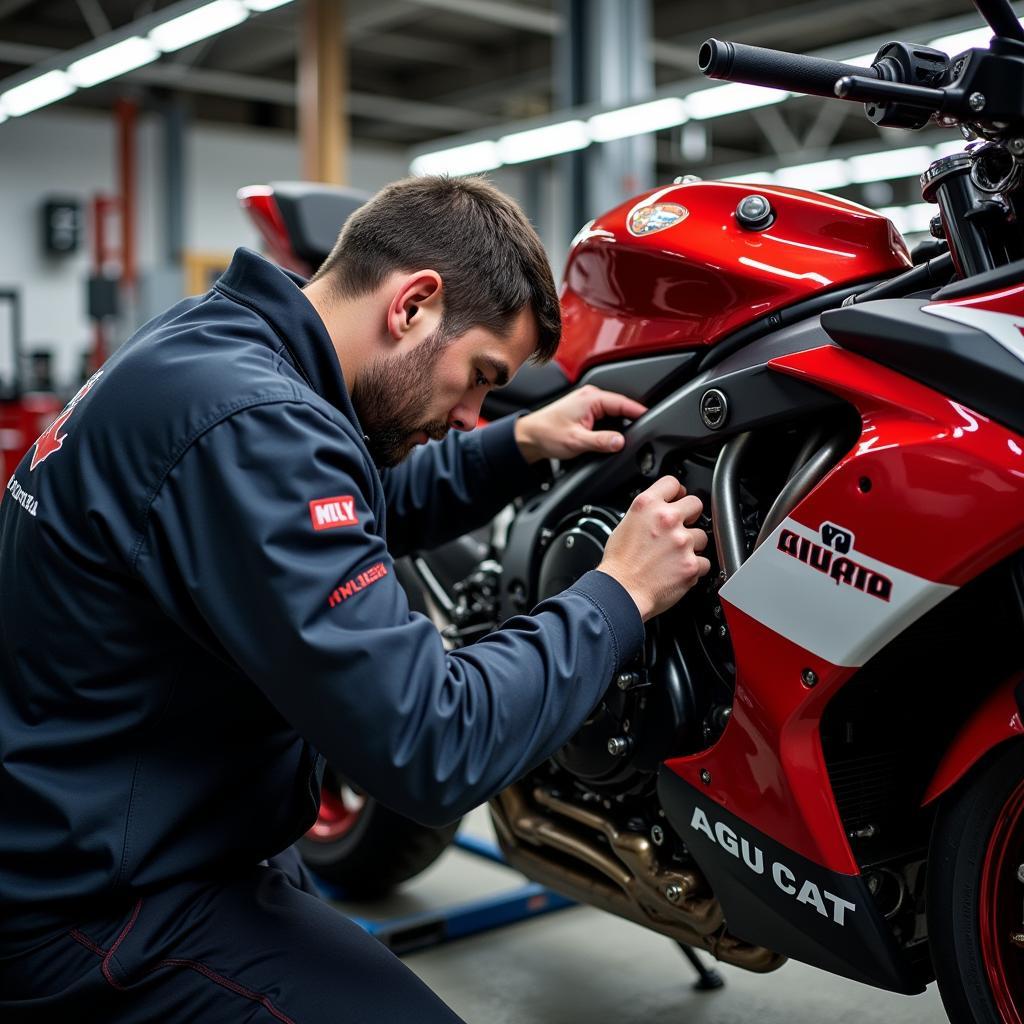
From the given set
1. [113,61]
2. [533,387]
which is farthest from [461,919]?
[113,61]

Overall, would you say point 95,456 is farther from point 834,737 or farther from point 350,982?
point 834,737

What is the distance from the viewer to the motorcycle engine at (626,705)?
1394 mm

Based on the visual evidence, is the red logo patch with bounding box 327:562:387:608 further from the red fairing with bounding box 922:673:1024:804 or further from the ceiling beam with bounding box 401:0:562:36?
the ceiling beam with bounding box 401:0:562:36

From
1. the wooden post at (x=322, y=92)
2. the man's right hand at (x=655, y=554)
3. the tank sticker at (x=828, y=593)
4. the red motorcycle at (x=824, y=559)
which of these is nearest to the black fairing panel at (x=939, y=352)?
the red motorcycle at (x=824, y=559)

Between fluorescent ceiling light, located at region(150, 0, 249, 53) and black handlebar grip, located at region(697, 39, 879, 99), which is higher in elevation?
fluorescent ceiling light, located at region(150, 0, 249, 53)

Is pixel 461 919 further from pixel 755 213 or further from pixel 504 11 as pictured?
pixel 504 11

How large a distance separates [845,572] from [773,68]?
0.46 metres

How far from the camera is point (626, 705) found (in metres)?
1.43

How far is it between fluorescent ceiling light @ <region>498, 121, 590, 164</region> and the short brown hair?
473 cm

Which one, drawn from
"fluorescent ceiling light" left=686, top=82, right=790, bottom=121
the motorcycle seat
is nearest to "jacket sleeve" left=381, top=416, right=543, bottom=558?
the motorcycle seat

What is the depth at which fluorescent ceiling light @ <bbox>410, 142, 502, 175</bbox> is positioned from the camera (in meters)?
7.25

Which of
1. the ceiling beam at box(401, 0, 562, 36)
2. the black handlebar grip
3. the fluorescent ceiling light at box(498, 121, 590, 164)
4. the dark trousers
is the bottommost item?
the dark trousers

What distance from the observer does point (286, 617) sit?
1037 mm

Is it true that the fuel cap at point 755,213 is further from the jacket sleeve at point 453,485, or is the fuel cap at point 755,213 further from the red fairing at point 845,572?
the jacket sleeve at point 453,485
